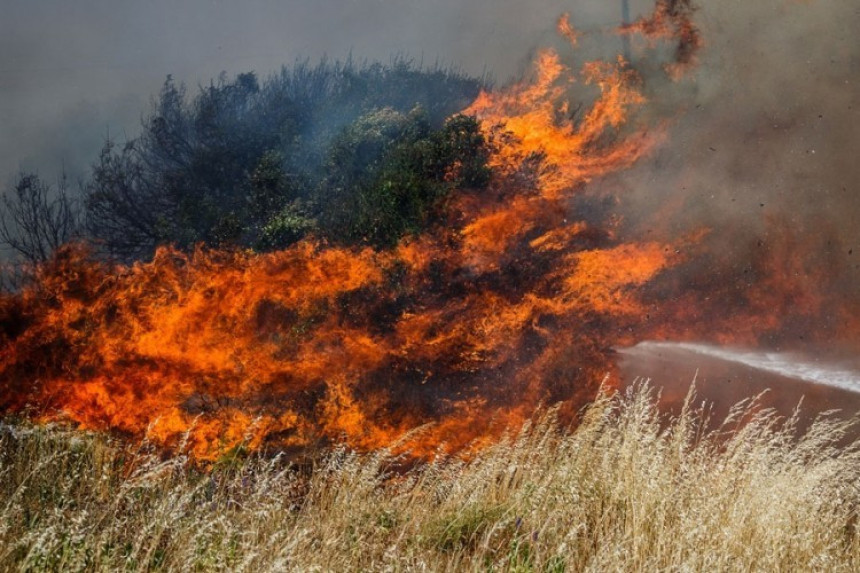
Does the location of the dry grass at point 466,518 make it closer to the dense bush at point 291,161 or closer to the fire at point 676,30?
the dense bush at point 291,161

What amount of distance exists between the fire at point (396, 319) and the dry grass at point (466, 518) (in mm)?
2043

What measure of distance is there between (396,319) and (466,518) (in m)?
4.71


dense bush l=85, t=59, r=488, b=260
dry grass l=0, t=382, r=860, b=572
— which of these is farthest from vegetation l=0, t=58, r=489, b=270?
dry grass l=0, t=382, r=860, b=572

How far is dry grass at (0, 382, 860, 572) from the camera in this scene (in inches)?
169

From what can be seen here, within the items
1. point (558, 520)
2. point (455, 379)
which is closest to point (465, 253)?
point (455, 379)

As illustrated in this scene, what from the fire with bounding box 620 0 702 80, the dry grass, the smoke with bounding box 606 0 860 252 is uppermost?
the fire with bounding box 620 0 702 80

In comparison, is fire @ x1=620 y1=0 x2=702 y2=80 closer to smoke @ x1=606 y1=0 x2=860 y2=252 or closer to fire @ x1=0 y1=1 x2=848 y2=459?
fire @ x1=0 y1=1 x2=848 y2=459

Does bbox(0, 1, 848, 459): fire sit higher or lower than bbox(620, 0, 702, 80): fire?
lower

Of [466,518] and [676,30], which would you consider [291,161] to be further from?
[466,518]

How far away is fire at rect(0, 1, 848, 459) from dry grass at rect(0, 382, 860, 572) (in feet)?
6.70

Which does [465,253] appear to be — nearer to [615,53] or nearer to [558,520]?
[615,53]

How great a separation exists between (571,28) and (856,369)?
653 cm

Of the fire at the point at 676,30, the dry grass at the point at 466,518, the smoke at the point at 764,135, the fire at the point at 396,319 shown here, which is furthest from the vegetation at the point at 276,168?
the dry grass at the point at 466,518

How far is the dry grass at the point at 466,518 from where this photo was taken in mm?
4285
